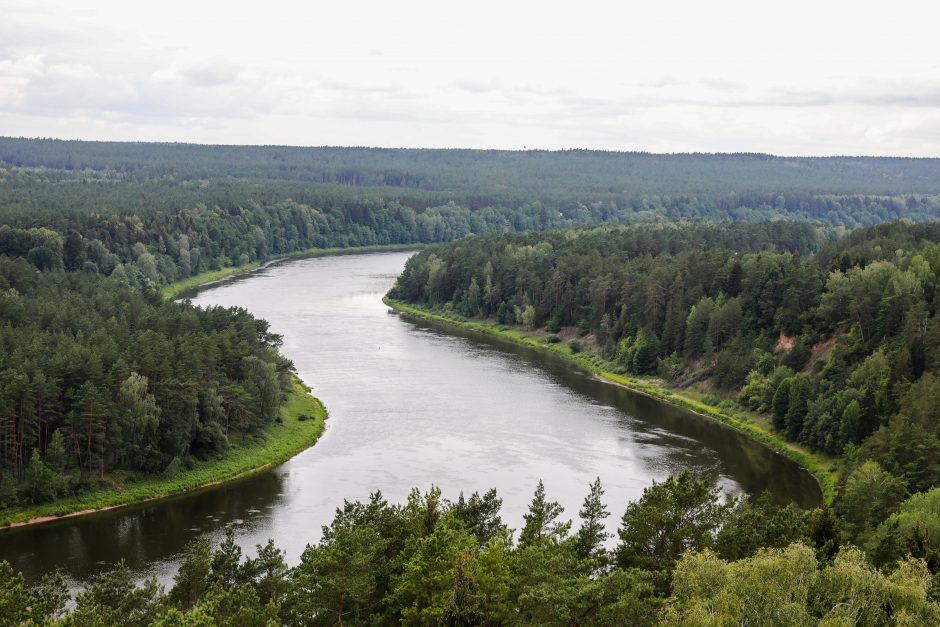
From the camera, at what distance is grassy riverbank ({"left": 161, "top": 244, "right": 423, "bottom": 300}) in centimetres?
13360

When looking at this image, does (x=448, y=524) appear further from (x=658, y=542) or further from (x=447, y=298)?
(x=447, y=298)

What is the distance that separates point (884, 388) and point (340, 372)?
41.5 m

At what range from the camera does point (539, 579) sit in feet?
108

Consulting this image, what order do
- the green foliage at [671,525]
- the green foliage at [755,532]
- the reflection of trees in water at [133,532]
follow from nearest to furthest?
the green foliage at [755,532] < the green foliage at [671,525] < the reflection of trees in water at [133,532]

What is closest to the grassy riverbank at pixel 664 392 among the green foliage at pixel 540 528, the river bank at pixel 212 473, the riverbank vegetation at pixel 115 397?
the green foliage at pixel 540 528

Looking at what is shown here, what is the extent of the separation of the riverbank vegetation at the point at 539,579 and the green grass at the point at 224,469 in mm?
17990

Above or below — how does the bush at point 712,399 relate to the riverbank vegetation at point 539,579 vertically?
below

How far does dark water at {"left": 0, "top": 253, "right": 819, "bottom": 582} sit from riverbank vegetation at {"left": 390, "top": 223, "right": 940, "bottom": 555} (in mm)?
4472

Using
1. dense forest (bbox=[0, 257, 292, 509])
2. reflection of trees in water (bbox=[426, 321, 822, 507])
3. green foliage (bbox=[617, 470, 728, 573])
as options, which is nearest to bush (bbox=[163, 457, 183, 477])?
dense forest (bbox=[0, 257, 292, 509])

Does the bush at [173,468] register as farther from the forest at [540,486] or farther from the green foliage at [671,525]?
the green foliage at [671,525]

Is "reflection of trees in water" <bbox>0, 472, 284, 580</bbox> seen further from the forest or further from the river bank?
the forest

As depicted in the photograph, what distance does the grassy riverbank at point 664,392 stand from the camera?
65.2m

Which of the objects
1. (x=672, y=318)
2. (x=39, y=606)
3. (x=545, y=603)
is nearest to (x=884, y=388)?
(x=672, y=318)

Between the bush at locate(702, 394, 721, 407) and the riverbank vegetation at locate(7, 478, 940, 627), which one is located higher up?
the riverbank vegetation at locate(7, 478, 940, 627)
